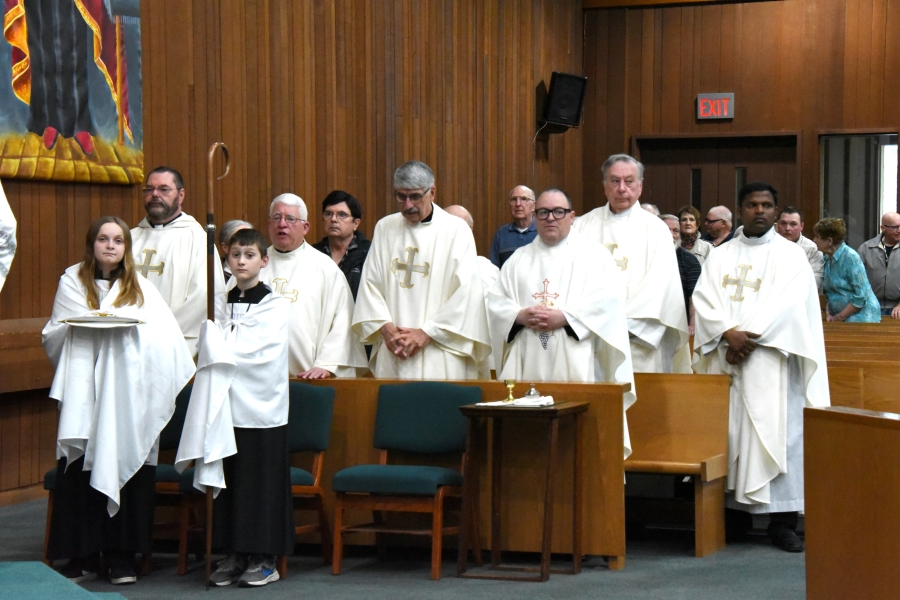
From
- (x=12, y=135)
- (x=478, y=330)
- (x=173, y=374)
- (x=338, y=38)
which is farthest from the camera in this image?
(x=338, y=38)

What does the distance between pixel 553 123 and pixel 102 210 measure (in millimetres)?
6504

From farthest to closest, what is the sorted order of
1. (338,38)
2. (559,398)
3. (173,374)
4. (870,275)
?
(870,275) < (338,38) < (559,398) < (173,374)

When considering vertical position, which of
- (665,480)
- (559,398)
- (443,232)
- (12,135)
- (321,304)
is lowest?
(665,480)

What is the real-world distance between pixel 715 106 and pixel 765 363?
7.87 m

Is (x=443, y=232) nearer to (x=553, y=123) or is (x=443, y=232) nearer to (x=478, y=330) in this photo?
(x=478, y=330)

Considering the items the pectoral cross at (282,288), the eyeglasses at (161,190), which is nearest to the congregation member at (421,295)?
the pectoral cross at (282,288)

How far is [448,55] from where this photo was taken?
10469 millimetres

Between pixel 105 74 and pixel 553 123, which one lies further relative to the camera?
pixel 553 123

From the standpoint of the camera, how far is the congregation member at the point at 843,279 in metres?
8.87

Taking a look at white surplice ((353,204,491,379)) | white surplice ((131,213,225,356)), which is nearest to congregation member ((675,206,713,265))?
white surplice ((353,204,491,379))

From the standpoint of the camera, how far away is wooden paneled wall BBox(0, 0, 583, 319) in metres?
6.91

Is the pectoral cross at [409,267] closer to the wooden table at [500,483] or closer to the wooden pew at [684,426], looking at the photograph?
the wooden table at [500,483]

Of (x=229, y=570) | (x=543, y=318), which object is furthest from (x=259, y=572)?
(x=543, y=318)

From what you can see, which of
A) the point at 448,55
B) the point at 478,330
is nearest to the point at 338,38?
the point at 448,55
